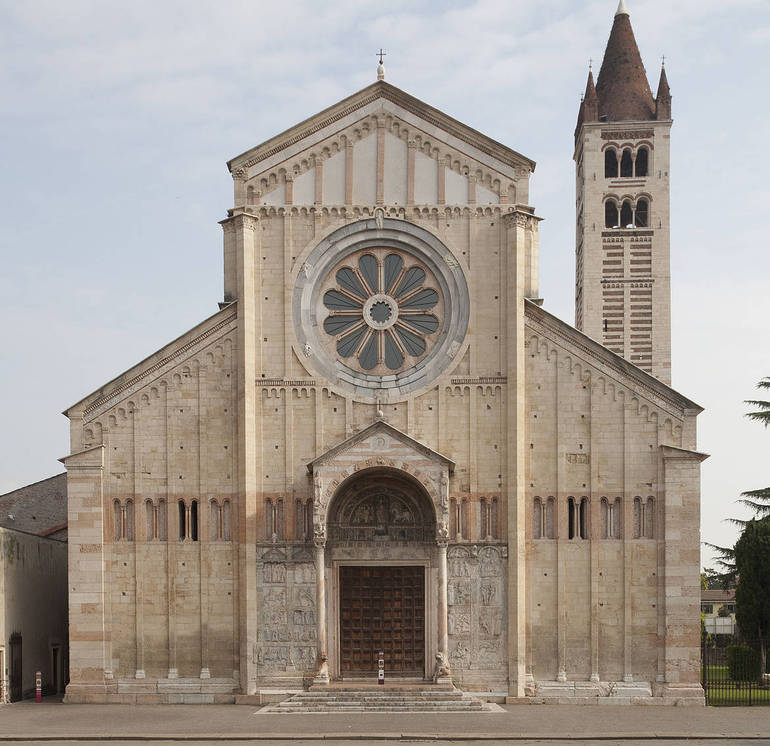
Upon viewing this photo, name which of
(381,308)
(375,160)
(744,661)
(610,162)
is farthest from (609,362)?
(610,162)

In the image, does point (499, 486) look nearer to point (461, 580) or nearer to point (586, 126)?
point (461, 580)

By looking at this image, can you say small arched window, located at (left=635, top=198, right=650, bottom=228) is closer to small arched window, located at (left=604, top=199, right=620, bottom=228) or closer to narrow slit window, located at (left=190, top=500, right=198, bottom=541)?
small arched window, located at (left=604, top=199, right=620, bottom=228)

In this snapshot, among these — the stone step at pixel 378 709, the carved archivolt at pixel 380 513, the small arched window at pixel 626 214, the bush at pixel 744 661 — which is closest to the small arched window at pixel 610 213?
the small arched window at pixel 626 214

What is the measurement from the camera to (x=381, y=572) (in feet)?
94.5

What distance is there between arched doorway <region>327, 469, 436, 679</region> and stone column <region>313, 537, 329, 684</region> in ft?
2.70

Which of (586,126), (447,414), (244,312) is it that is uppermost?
(586,126)

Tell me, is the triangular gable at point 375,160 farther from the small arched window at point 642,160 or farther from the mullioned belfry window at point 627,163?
the small arched window at point 642,160

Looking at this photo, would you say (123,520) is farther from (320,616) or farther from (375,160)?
(375,160)

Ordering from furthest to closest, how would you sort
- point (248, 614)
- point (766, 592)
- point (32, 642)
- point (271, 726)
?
1. point (766, 592)
2. point (32, 642)
3. point (248, 614)
4. point (271, 726)

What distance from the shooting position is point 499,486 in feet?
93.6

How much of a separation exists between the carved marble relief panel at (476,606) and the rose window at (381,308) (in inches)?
215

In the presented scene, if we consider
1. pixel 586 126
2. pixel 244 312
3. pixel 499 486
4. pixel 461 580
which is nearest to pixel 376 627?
pixel 461 580

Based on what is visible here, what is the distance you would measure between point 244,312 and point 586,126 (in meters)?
20.7

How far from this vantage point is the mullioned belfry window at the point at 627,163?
143 ft
